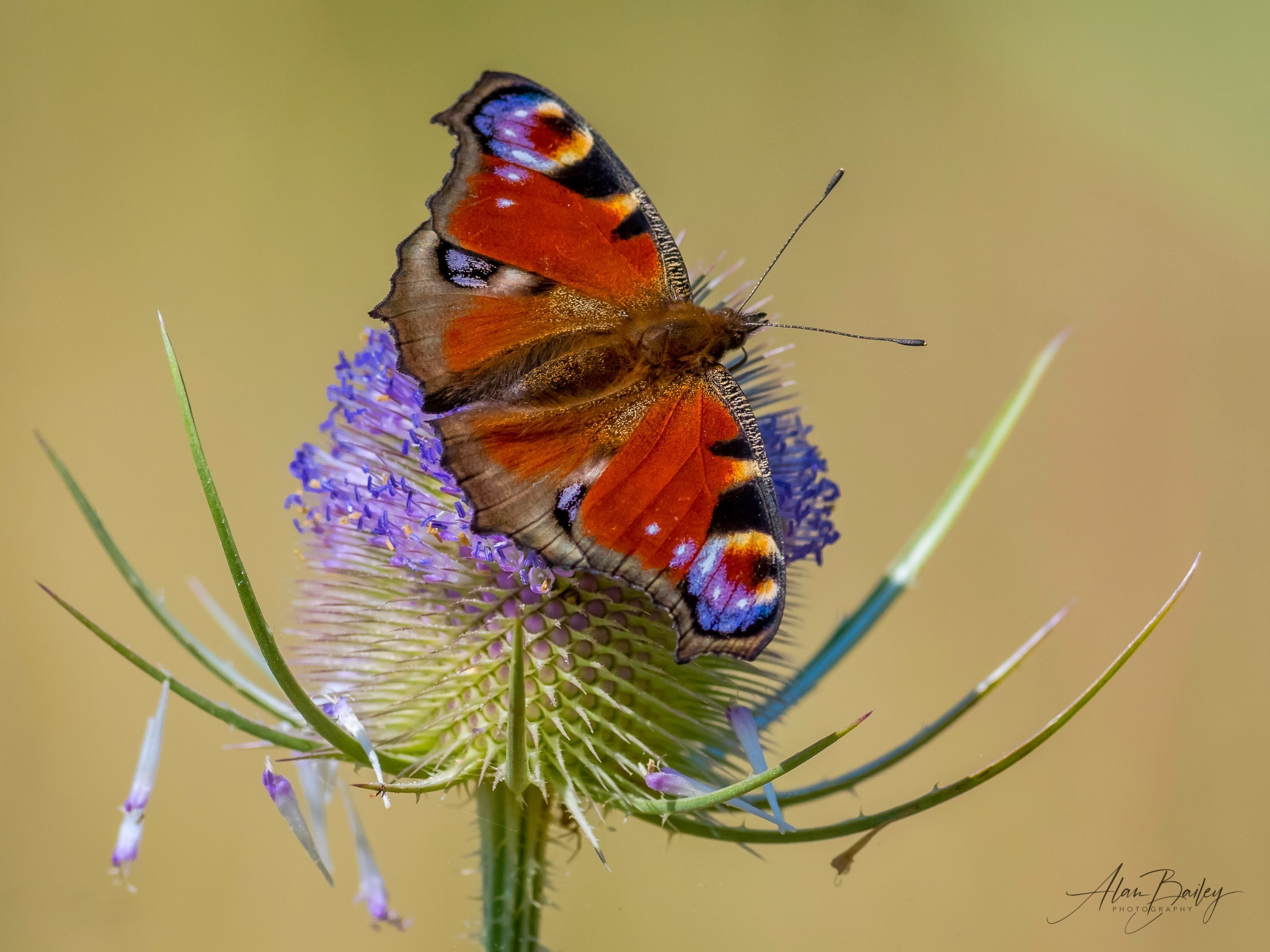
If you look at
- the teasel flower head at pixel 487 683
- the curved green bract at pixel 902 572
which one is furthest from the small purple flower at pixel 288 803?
the curved green bract at pixel 902 572

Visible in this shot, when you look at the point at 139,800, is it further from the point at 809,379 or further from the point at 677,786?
the point at 809,379

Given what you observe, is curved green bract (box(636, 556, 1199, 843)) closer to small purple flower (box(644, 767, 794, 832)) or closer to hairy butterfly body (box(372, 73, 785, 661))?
small purple flower (box(644, 767, 794, 832))

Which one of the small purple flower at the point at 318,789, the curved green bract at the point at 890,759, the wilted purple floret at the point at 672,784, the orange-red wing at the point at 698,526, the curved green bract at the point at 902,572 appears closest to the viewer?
the orange-red wing at the point at 698,526

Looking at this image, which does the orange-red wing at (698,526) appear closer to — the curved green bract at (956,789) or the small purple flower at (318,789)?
the curved green bract at (956,789)

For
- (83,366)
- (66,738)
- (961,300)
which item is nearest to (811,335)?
(961,300)

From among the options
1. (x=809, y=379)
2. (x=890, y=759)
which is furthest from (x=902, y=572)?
(x=809, y=379)

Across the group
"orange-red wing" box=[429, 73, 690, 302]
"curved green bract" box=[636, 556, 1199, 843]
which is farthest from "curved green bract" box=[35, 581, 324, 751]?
"orange-red wing" box=[429, 73, 690, 302]
